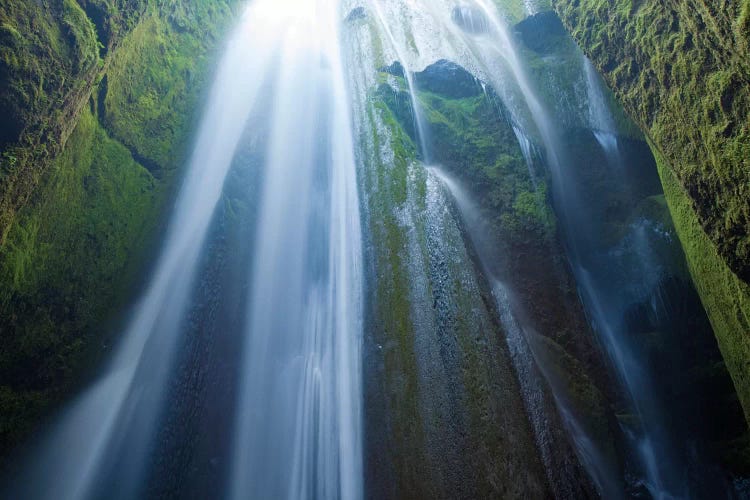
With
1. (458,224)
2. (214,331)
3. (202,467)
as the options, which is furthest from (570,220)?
(202,467)

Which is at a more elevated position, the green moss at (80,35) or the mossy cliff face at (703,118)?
the green moss at (80,35)

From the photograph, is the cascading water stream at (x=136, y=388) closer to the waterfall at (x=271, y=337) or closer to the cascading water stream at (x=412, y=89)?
the waterfall at (x=271, y=337)

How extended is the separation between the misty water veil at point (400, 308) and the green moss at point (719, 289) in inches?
72.4

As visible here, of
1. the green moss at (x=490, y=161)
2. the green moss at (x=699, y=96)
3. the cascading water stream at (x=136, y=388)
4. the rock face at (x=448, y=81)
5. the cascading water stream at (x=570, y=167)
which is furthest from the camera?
the rock face at (x=448, y=81)

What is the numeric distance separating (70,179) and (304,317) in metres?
4.41

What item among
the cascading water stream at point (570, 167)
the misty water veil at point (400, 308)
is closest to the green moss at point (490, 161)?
the misty water veil at point (400, 308)

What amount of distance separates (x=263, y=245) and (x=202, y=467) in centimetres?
410

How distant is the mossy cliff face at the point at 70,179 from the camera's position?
5.33 meters

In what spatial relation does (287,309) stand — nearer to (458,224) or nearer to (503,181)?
(458,224)

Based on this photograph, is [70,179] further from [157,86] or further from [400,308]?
[400,308]

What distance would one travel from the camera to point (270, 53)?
12523mm

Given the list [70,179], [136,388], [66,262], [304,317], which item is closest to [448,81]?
[304,317]

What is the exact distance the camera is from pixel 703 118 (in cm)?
511

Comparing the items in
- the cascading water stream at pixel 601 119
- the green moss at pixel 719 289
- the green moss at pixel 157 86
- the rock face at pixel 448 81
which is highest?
the green moss at pixel 157 86
